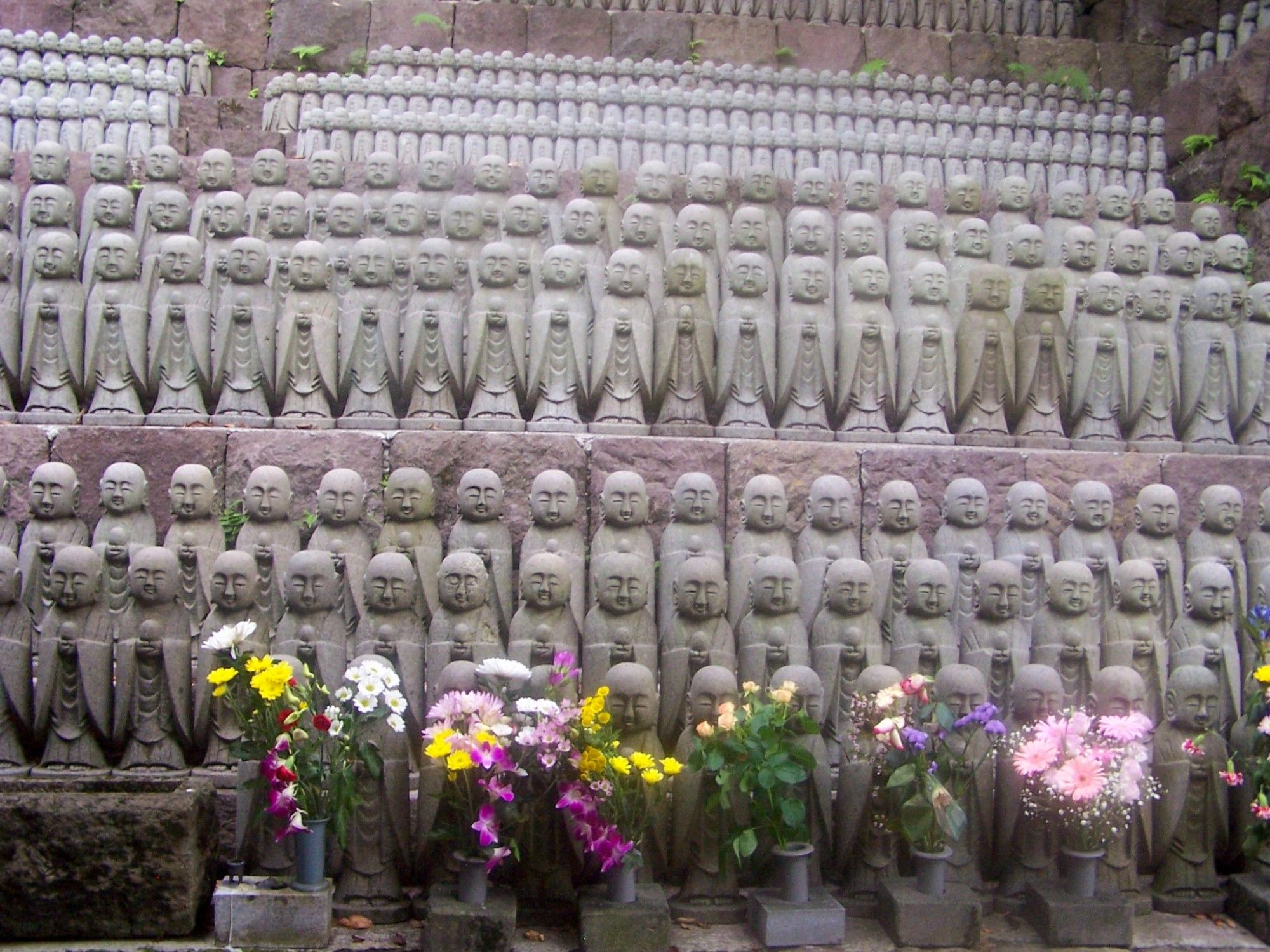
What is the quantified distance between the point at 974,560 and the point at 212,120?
8272 mm

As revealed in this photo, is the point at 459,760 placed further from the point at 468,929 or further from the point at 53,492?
the point at 53,492

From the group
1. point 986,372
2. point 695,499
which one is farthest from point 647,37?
point 695,499

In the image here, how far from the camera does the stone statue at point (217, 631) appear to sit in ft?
17.9

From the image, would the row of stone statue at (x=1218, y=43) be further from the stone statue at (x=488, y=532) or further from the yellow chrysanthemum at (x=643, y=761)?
the yellow chrysanthemum at (x=643, y=761)

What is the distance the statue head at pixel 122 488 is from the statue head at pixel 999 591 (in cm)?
398

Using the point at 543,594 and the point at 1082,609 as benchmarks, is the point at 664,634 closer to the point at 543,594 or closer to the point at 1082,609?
the point at 543,594

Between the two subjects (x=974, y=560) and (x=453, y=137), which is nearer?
(x=974, y=560)

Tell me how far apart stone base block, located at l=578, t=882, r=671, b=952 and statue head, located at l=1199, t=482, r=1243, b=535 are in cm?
355

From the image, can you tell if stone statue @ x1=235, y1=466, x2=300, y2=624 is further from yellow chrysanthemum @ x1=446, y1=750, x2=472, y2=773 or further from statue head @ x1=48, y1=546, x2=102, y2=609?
yellow chrysanthemum @ x1=446, y1=750, x2=472, y2=773

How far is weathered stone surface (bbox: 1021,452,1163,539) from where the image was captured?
7.19 meters

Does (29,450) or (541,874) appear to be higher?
(29,450)

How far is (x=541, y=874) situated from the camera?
493 centimetres

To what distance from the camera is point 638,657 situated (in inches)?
215

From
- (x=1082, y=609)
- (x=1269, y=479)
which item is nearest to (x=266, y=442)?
(x=1082, y=609)
